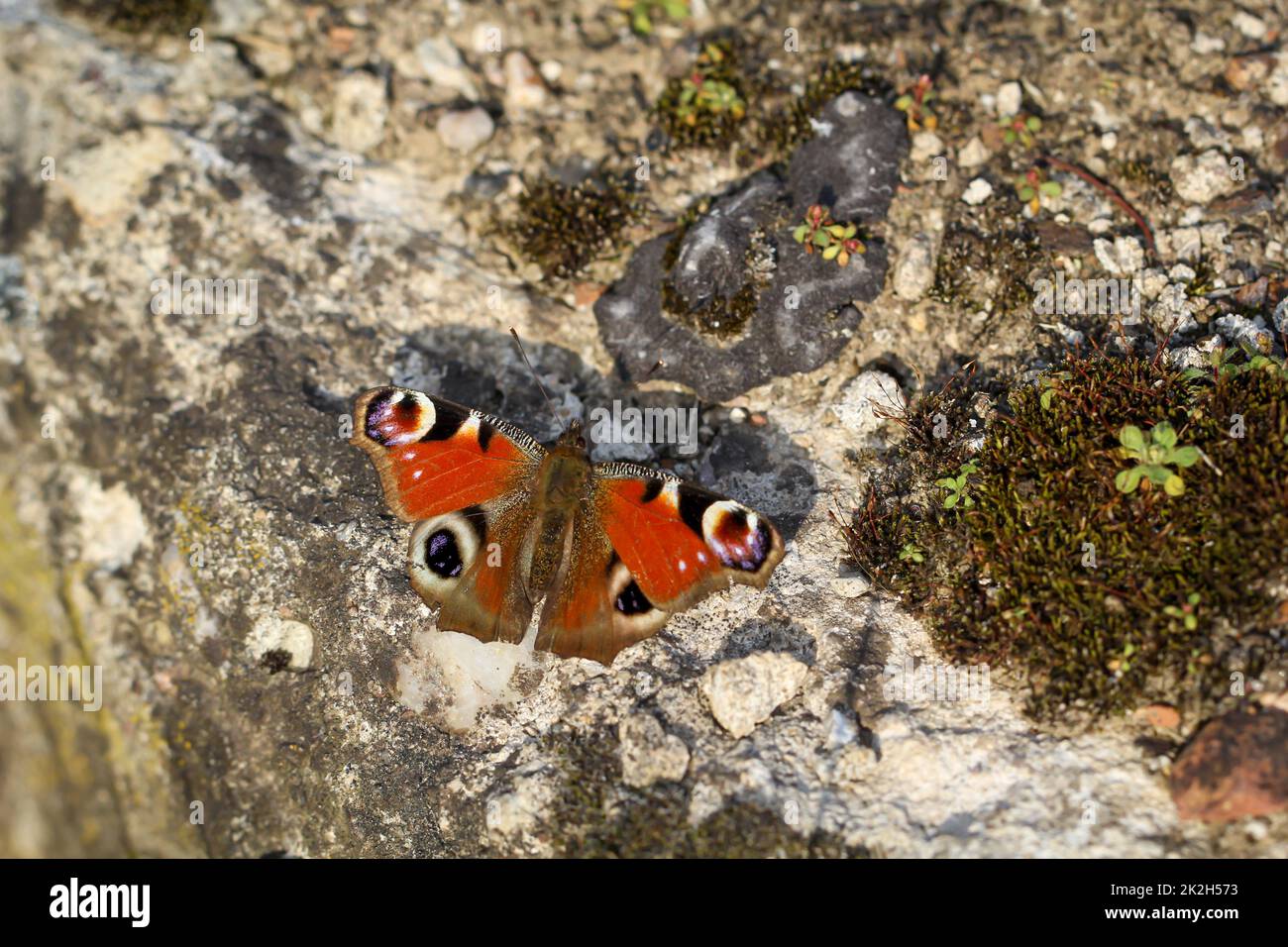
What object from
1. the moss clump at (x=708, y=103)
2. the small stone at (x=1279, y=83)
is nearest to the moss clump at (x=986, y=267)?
the moss clump at (x=708, y=103)

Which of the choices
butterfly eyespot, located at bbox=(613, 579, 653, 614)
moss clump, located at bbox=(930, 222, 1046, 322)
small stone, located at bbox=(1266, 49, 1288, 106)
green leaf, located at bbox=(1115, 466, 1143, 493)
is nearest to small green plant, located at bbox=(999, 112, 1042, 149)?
moss clump, located at bbox=(930, 222, 1046, 322)

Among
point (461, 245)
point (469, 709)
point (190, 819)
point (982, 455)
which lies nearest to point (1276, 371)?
point (982, 455)

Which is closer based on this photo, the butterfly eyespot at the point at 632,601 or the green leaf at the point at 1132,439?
the green leaf at the point at 1132,439

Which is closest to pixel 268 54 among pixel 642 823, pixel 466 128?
pixel 466 128

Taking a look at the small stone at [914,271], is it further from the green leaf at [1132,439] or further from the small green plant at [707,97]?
A: the green leaf at [1132,439]

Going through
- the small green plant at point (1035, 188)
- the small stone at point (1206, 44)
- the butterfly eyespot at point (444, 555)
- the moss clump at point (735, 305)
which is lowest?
the butterfly eyespot at point (444, 555)

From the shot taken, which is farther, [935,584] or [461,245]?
[461,245]
